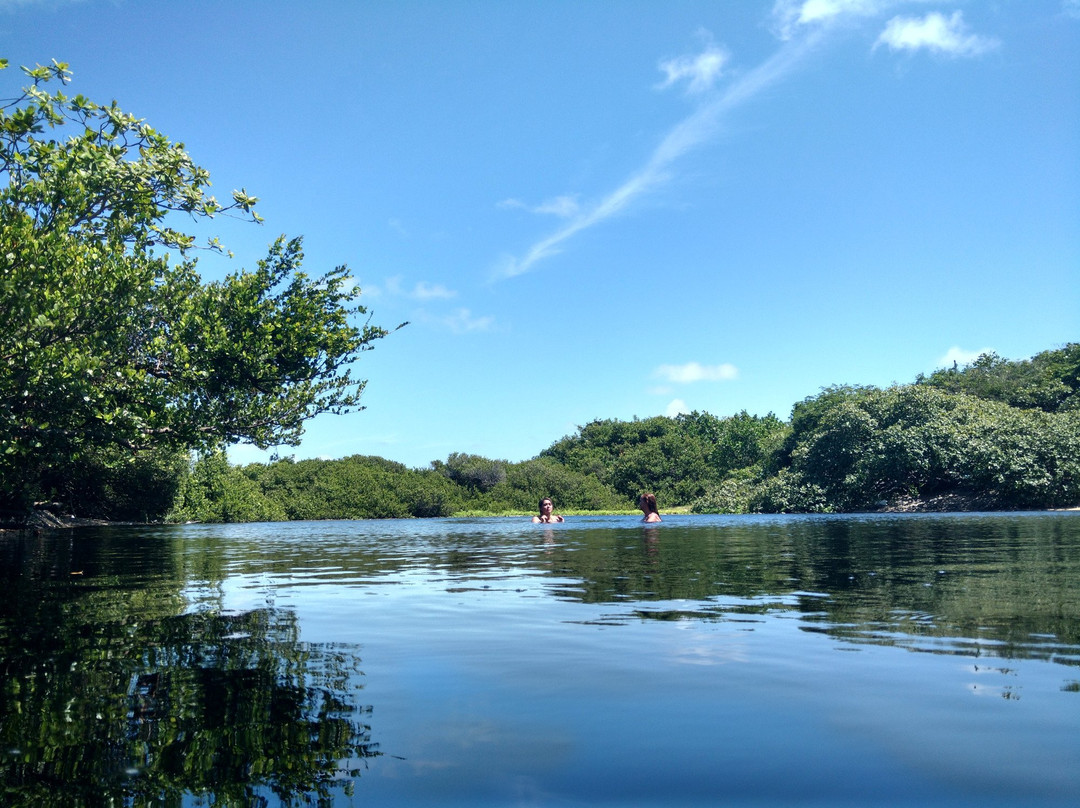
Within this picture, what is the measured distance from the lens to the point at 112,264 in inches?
661

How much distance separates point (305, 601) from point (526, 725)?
6.46 metres

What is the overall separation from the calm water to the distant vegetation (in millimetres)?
49725

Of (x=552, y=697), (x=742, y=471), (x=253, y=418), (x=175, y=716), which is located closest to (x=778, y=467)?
(x=742, y=471)

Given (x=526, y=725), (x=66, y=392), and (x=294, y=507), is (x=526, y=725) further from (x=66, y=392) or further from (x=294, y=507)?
(x=294, y=507)

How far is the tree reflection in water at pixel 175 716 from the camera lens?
3264 millimetres

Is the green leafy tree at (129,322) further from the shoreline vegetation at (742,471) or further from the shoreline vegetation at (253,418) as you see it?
the shoreline vegetation at (742,471)

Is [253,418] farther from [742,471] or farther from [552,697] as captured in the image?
[742,471]

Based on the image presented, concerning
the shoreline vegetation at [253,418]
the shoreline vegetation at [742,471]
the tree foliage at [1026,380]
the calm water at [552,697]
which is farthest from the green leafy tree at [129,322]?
the tree foliage at [1026,380]

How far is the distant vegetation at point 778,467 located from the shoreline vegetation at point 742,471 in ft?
0.46

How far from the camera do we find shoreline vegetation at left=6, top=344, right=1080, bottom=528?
2046 inches

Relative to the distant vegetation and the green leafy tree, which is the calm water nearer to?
the green leafy tree

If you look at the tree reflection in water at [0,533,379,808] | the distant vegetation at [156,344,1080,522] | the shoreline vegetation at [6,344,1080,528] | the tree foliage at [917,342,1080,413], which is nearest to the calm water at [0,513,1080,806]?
the tree reflection in water at [0,533,379,808]

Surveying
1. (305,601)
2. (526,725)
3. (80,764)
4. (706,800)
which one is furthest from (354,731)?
(305,601)

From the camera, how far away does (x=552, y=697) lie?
463 cm
